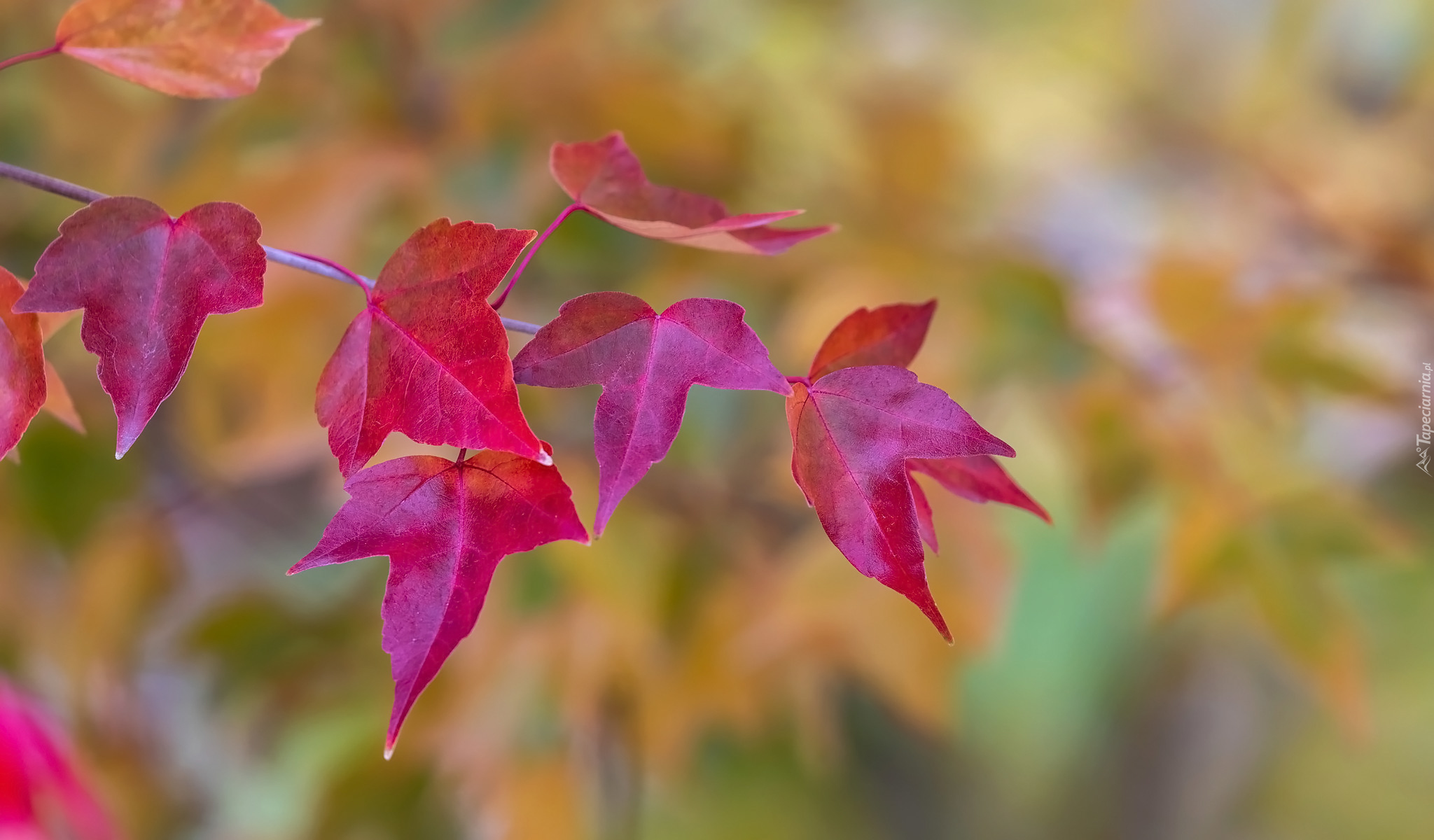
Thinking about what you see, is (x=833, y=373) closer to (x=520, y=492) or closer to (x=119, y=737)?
(x=520, y=492)

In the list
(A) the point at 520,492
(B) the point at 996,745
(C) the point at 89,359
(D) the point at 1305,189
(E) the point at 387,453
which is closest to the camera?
(A) the point at 520,492

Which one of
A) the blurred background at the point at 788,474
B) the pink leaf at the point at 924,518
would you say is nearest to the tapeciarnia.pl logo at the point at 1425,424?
the blurred background at the point at 788,474

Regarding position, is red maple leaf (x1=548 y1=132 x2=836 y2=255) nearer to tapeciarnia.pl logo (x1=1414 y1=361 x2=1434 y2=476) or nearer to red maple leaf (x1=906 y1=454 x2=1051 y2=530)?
red maple leaf (x1=906 y1=454 x2=1051 y2=530)

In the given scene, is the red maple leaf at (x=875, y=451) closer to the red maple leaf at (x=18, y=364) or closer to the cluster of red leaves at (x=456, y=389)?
the cluster of red leaves at (x=456, y=389)

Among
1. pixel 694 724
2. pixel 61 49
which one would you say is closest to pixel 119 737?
pixel 694 724

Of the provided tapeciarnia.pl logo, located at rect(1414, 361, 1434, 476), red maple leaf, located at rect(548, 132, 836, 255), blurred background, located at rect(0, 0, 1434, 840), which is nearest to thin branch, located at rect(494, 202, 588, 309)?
red maple leaf, located at rect(548, 132, 836, 255)
